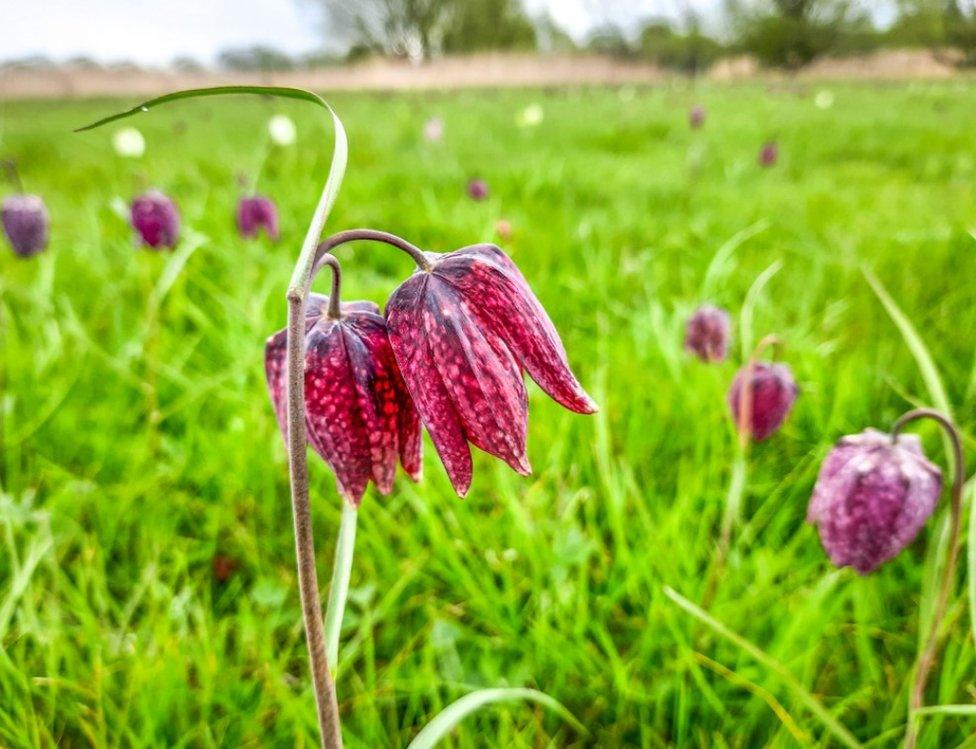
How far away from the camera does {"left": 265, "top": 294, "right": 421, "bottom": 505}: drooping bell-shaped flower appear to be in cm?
54

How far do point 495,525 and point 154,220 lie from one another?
40.2 inches

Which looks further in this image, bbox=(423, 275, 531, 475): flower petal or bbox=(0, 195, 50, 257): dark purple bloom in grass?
bbox=(0, 195, 50, 257): dark purple bloom in grass

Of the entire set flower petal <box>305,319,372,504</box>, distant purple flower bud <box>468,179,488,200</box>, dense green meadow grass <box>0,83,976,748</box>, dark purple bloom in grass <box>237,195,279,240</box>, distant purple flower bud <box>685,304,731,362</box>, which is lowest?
dense green meadow grass <box>0,83,976,748</box>

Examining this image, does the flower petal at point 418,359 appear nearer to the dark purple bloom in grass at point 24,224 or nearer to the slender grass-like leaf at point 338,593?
the slender grass-like leaf at point 338,593

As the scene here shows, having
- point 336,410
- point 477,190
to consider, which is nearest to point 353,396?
point 336,410

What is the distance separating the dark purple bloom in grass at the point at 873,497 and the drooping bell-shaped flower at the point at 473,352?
1.44 feet

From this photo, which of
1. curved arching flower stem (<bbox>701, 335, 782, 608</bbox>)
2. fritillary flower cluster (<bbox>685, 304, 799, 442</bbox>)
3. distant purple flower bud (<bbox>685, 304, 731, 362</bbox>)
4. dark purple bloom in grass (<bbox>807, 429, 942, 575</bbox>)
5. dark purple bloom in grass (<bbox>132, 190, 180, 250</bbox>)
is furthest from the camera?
dark purple bloom in grass (<bbox>132, 190, 180, 250</bbox>)

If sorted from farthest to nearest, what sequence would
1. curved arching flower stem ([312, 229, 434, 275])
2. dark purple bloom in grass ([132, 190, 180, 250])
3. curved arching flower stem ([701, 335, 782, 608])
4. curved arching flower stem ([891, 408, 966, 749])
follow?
dark purple bloom in grass ([132, 190, 180, 250]) < curved arching flower stem ([701, 335, 782, 608]) < curved arching flower stem ([891, 408, 966, 749]) < curved arching flower stem ([312, 229, 434, 275])

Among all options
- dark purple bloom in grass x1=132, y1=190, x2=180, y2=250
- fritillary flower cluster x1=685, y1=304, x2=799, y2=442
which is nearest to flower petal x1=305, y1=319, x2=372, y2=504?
fritillary flower cluster x1=685, y1=304, x2=799, y2=442

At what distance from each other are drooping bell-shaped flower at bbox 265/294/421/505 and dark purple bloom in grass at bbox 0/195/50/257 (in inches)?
54.6

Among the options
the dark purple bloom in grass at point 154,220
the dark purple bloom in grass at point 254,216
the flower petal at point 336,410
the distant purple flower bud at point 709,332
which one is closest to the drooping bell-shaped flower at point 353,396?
the flower petal at point 336,410

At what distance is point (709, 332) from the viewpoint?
1.45m

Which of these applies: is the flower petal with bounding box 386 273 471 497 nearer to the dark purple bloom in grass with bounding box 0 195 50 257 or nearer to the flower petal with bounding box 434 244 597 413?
the flower petal with bounding box 434 244 597 413

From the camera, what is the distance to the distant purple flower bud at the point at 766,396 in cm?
114
